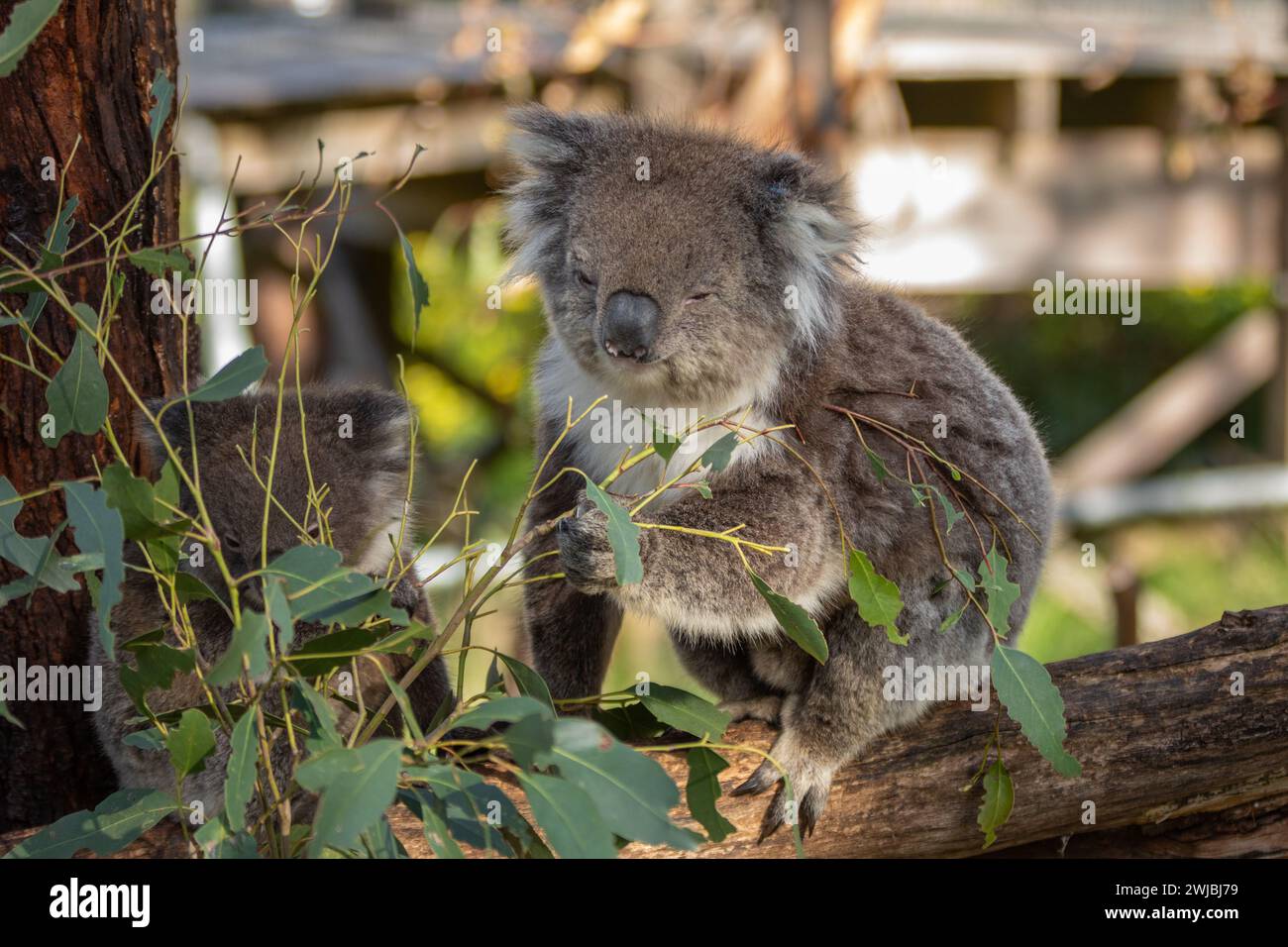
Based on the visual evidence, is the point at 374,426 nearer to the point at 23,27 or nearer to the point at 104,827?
the point at 104,827

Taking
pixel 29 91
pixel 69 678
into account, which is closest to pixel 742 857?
pixel 69 678

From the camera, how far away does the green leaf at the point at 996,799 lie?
296 cm

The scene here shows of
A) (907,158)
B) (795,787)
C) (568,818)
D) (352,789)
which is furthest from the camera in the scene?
(907,158)

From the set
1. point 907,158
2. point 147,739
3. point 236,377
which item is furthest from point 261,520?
point 907,158

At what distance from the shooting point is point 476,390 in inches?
338

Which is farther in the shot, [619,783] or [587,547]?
[587,547]

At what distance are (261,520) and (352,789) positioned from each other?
1.25 meters

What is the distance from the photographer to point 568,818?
1960 millimetres

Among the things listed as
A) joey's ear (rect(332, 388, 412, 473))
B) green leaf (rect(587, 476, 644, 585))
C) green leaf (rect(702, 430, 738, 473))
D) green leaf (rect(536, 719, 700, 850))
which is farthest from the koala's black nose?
green leaf (rect(536, 719, 700, 850))

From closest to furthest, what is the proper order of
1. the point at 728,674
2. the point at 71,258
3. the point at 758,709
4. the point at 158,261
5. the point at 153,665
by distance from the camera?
the point at 153,665
the point at 158,261
the point at 71,258
the point at 758,709
the point at 728,674

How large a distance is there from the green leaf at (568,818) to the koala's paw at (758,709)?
148 cm

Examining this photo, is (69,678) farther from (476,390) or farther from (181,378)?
(476,390)

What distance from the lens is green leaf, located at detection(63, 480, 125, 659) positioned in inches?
74.7

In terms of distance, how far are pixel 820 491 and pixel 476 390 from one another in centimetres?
558
